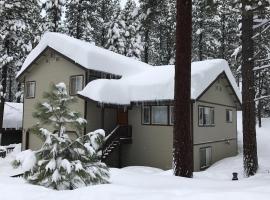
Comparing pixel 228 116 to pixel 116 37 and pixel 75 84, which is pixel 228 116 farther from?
pixel 116 37

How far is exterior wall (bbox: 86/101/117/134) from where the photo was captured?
21891mm

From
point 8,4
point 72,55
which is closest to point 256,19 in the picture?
point 72,55

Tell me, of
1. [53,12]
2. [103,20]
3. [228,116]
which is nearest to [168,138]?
[228,116]

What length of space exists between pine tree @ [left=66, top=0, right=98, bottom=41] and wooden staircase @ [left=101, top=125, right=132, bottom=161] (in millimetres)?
22070

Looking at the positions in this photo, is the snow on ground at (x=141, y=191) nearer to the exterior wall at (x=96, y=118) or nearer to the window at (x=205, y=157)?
the exterior wall at (x=96, y=118)

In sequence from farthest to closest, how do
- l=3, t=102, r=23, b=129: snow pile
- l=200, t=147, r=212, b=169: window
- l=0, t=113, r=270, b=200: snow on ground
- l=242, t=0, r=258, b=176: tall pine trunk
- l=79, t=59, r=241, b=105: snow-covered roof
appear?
l=3, t=102, r=23, b=129: snow pile
l=200, t=147, r=212, b=169: window
l=79, t=59, r=241, b=105: snow-covered roof
l=242, t=0, r=258, b=176: tall pine trunk
l=0, t=113, r=270, b=200: snow on ground

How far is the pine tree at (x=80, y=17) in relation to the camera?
136ft

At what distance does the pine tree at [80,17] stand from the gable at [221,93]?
825 inches

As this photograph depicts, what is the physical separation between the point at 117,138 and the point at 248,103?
8.73 meters

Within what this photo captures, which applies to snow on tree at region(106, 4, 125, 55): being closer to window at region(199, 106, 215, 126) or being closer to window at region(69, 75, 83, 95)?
window at region(69, 75, 83, 95)

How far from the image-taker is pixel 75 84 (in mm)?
23578

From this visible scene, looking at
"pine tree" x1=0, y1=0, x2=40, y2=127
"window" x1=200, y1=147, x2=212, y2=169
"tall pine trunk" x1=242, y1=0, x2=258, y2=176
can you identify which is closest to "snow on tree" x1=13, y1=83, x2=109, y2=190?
"tall pine trunk" x1=242, y1=0, x2=258, y2=176

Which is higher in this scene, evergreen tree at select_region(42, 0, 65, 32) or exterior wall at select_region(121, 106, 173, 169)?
evergreen tree at select_region(42, 0, 65, 32)

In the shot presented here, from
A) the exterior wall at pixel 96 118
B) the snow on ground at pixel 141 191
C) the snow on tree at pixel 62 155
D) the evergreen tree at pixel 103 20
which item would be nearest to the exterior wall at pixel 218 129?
the exterior wall at pixel 96 118
